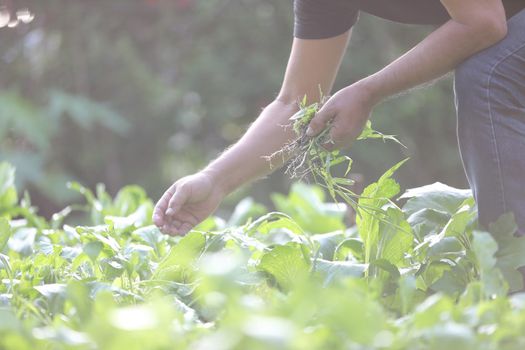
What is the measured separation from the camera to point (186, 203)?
1.81 metres

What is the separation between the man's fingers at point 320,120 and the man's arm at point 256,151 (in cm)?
25

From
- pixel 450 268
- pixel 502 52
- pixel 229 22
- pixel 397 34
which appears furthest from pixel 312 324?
pixel 229 22

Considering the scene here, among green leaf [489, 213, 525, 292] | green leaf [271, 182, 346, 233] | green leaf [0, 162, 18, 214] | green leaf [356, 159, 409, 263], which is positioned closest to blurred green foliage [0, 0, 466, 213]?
green leaf [271, 182, 346, 233]

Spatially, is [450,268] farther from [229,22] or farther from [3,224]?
[229,22]

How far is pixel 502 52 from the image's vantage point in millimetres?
1467

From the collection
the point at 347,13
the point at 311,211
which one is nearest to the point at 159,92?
the point at 311,211

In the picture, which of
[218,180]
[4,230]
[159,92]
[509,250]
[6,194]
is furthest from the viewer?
[159,92]

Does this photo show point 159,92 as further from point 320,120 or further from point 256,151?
point 320,120

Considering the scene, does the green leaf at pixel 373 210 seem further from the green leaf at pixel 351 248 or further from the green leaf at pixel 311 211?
the green leaf at pixel 311 211

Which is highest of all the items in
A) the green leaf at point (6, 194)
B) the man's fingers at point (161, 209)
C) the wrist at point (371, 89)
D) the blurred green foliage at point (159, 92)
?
the blurred green foliage at point (159, 92)

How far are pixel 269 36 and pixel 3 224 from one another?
171 inches

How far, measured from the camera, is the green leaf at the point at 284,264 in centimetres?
152

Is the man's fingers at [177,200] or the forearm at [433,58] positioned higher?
the forearm at [433,58]

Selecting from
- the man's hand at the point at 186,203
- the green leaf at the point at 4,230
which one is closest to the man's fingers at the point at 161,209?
the man's hand at the point at 186,203
